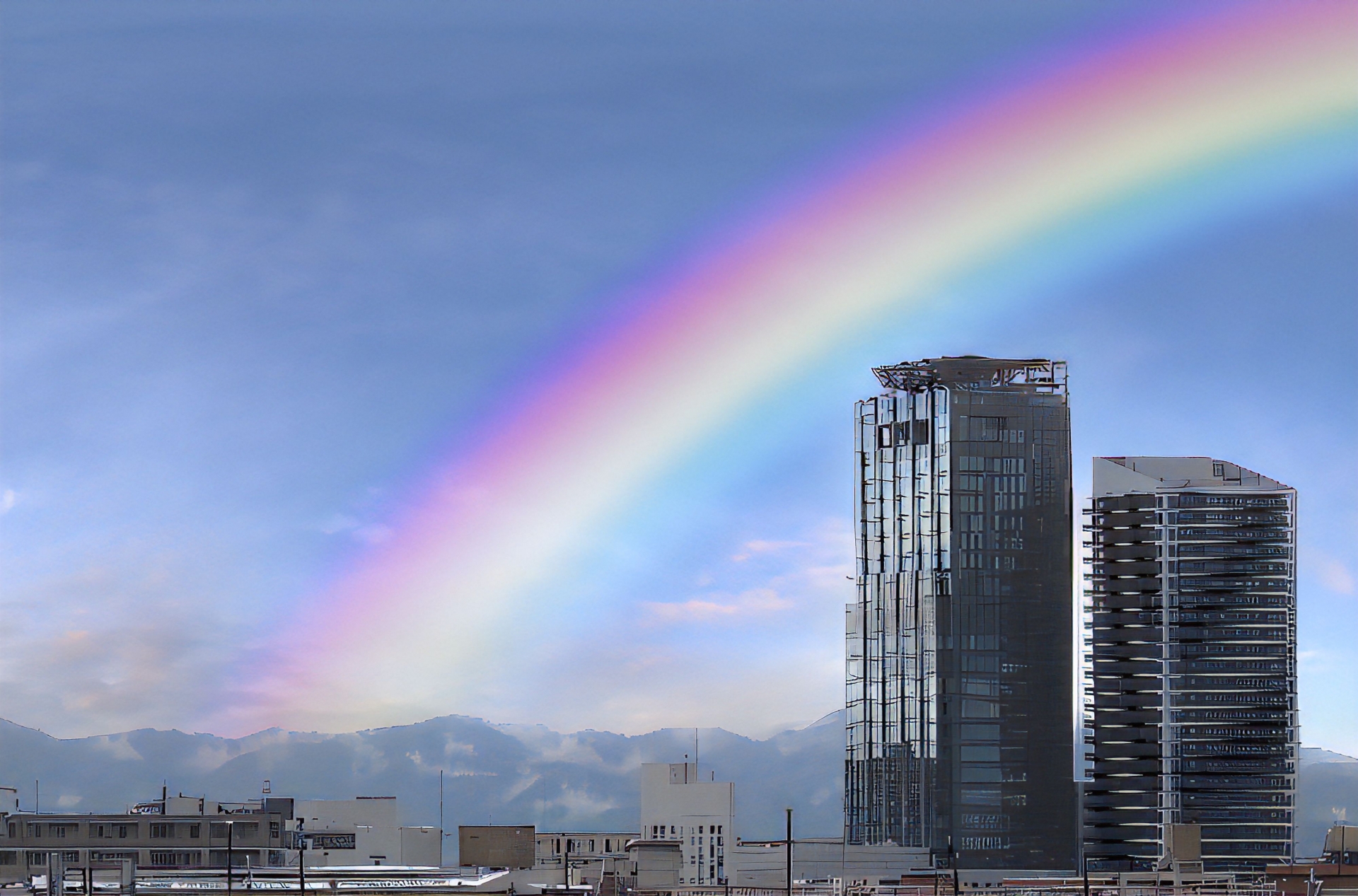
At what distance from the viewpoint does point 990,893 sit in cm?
16275

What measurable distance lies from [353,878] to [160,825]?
267ft

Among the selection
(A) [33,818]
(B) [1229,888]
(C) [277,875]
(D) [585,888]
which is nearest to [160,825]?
(A) [33,818]

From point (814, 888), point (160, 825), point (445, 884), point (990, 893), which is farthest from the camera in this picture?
point (160, 825)

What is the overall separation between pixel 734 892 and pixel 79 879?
44013 millimetres

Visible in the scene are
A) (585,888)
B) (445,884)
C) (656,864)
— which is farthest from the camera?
(656,864)

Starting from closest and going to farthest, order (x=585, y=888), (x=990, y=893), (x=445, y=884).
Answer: (x=445, y=884) → (x=585, y=888) → (x=990, y=893)

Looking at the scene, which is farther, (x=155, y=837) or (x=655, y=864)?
(x=155, y=837)

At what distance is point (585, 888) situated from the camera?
117m

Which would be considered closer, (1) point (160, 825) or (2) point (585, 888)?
(2) point (585, 888)

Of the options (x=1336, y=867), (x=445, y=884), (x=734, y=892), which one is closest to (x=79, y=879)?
(x=445, y=884)

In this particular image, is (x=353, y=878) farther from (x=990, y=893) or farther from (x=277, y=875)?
(x=990, y=893)

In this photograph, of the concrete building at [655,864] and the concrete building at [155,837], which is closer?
the concrete building at [655,864]

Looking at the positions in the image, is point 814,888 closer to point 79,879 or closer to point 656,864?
point 656,864

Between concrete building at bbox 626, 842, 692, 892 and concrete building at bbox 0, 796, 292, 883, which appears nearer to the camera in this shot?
concrete building at bbox 626, 842, 692, 892
